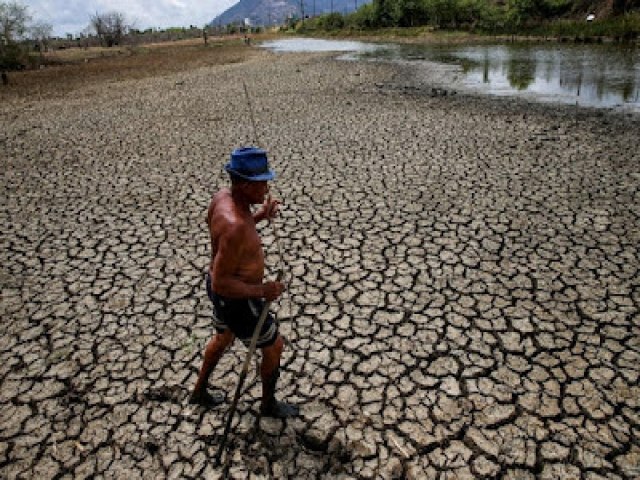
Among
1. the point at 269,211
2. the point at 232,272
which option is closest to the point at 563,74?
the point at 269,211

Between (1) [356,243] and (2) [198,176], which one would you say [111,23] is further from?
(1) [356,243]

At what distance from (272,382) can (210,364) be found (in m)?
0.51

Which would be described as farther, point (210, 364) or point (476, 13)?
point (476, 13)

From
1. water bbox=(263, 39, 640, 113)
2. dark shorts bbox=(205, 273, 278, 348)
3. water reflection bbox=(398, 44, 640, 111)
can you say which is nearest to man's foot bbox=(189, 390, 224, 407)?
dark shorts bbox=(205, 273, 278, 348)

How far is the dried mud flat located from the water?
5.95m

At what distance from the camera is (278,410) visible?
346 centimetres

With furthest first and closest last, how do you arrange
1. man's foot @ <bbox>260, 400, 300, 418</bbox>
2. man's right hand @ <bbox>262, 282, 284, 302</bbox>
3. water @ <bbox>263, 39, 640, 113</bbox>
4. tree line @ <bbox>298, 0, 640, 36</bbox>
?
tree line @ <bbox>298, 0, 640, 36</bbox>, water @ <bbox>263, 39, 640, 113</bbox>, man's foot @ <bbox>260, 400, 300, 418</bbox>, man's right hand @ <bbox>262, 282, 284, 302</bbox>

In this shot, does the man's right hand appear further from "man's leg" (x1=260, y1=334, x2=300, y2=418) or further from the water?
the water

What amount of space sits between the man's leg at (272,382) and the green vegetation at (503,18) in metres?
44.5

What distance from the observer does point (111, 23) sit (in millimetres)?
65750

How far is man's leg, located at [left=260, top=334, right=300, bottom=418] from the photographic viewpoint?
3086 mm

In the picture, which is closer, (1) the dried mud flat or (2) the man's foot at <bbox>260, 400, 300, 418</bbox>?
(1) the dried mud flat

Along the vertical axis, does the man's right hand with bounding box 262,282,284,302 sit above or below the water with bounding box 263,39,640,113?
below

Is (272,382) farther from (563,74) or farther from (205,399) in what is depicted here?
(563,74)
